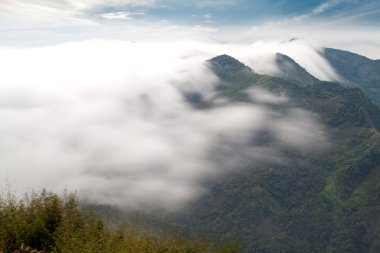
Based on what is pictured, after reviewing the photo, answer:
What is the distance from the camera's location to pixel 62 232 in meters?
74.7

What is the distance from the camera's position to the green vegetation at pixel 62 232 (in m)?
68.6

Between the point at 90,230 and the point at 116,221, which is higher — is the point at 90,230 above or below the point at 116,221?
above

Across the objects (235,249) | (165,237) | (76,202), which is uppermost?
(76,202)

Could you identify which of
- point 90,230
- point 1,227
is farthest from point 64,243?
point 1,227

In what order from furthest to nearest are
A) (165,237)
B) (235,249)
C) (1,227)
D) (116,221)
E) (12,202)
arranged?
(235,249) → (116,221) → (165,237) → (12,202) → (1,227)

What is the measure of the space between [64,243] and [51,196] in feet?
56.8

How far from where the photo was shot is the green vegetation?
68.6 metres

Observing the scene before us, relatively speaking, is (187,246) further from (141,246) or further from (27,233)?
(27,233)

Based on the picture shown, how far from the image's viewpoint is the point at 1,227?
243 feet

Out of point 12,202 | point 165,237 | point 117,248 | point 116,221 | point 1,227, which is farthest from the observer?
point 116,221

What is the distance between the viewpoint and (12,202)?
281ft

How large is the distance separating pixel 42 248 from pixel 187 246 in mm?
35775

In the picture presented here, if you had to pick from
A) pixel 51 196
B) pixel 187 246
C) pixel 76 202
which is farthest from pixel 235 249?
pixel 51 196

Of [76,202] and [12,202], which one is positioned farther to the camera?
[76,202]
